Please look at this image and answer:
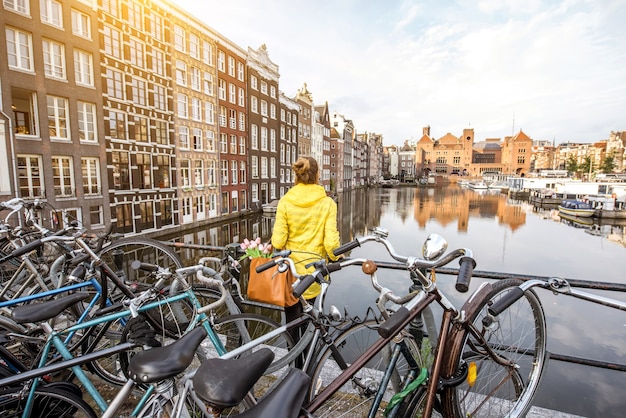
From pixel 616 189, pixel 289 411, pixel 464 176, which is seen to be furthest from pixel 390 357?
pixel 464 176

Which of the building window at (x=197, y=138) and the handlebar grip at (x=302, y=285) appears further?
the building window at (x=197, y=138)

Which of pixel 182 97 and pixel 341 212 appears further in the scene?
pixel 341 212

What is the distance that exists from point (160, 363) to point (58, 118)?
21.1 m

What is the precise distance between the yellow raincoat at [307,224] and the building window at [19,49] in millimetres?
19317

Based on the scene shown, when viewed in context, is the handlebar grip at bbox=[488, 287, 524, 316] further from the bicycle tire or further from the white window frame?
the white window frame

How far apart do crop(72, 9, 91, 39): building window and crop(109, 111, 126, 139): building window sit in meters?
4.27

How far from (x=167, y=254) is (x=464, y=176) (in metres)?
118

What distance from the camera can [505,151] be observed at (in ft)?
356

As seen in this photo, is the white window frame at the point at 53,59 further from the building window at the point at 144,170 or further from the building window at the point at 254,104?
the building window at the point at 254,104

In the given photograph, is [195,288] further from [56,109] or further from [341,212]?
[341,212]

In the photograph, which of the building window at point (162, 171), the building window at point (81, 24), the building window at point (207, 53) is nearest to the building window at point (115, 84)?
the building window at point (81, 24)

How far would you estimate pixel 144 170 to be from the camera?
22578 mm

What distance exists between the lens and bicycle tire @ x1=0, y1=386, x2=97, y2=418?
1.74 metres

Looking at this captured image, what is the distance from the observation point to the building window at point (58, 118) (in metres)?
16.9
